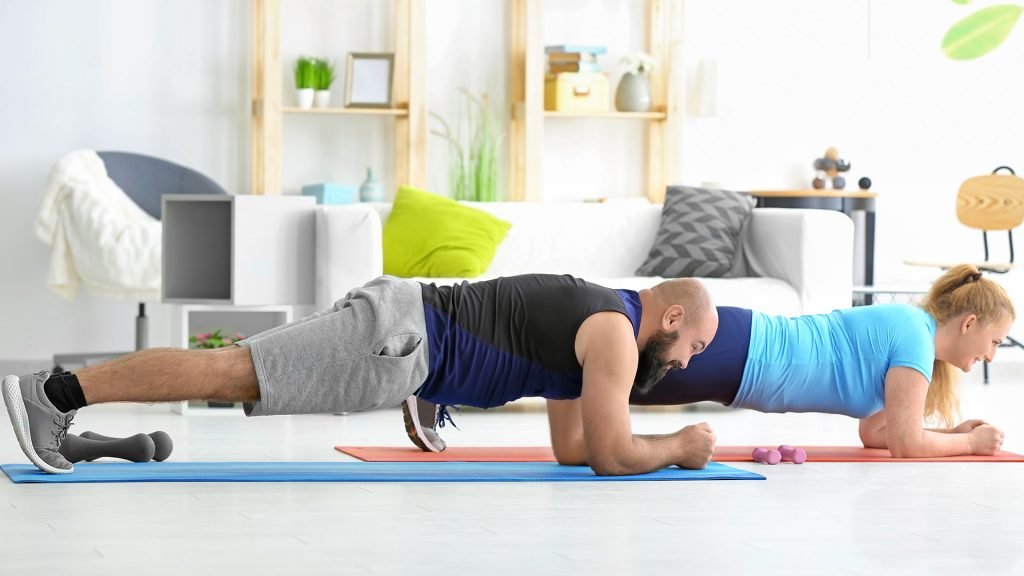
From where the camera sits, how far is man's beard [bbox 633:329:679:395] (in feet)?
9.59

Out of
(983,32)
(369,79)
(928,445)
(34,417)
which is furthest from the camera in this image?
(369,79)

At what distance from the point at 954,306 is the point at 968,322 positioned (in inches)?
2.1

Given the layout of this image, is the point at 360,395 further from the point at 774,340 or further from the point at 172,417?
the point at 172,417

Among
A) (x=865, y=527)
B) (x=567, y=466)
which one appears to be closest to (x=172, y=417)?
(x=567, y=466)

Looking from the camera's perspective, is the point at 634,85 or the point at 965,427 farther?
the point at 634,85

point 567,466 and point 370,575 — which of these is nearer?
point 370,575

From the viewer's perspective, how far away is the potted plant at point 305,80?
639 cm

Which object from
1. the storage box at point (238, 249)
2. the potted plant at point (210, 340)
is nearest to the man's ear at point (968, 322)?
the storage box at point (238, 249)

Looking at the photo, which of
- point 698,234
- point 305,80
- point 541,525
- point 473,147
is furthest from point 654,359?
point 473,147

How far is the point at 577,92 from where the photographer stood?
22.0 ft

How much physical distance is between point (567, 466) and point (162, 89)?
3.75 metres

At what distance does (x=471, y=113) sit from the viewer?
269 inches

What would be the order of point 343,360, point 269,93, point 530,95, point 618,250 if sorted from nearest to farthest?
point 343,360 → point 618,250 → point 269,93 → point 530,95

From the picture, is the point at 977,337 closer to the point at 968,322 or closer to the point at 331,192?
the point at 968,322
